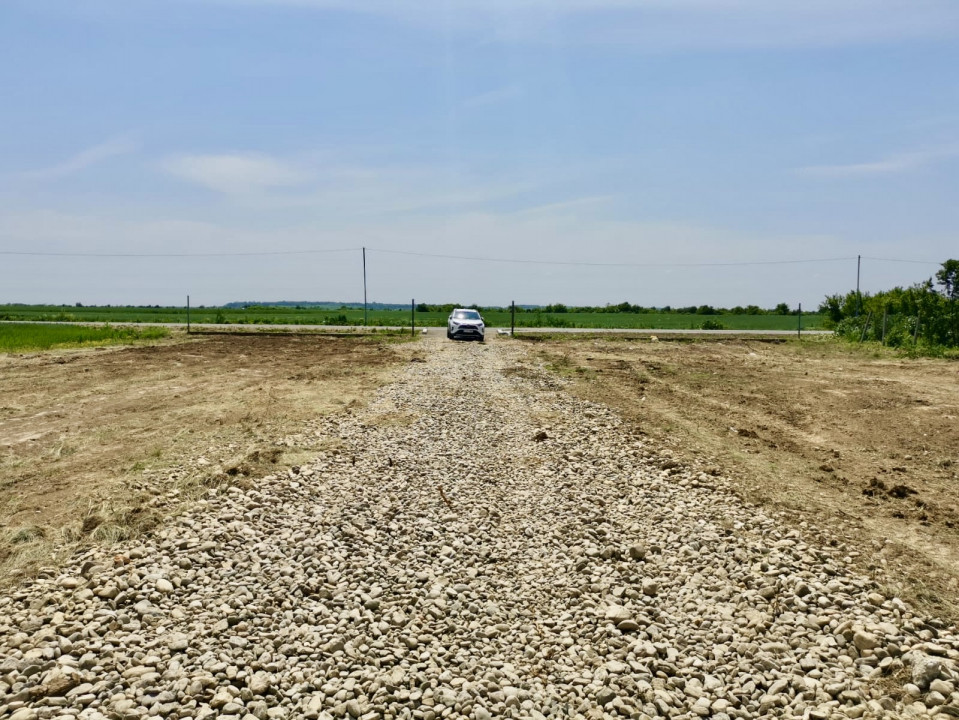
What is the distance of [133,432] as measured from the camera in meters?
11.9

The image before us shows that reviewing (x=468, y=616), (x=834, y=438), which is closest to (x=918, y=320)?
(x=834, y=438)

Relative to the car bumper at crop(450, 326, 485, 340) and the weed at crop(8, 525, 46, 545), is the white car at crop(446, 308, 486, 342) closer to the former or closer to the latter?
the car bumper at crop(450, 326, 485, 340)

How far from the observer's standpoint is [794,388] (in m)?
18.2

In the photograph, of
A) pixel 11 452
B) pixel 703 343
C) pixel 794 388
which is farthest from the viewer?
pixel 703 343

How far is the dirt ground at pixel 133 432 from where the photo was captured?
7.45m

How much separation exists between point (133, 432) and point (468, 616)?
9.61 m

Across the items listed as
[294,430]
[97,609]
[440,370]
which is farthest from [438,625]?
[440,370]

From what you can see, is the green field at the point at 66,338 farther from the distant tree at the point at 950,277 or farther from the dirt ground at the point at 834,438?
the distant tree at the point at 950,277

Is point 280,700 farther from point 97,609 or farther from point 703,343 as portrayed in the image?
point 703,343

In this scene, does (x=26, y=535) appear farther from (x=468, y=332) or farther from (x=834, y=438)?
(x=468, y=332)

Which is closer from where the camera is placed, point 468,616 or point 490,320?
point 468,616

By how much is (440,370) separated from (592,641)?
16.0 metres

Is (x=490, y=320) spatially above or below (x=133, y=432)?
above

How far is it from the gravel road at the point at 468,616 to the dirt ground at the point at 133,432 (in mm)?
817
